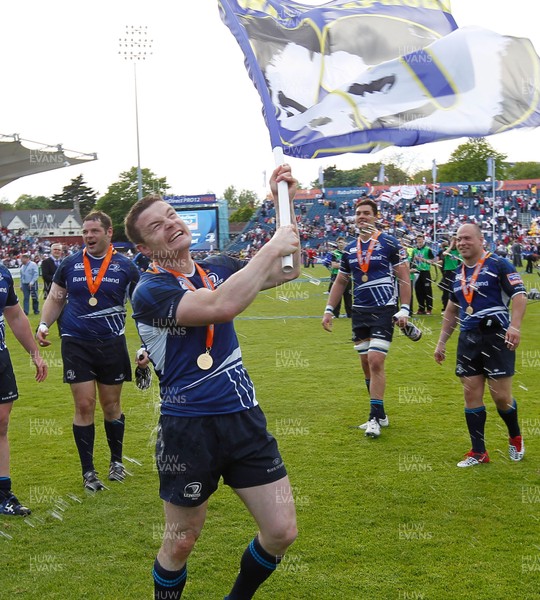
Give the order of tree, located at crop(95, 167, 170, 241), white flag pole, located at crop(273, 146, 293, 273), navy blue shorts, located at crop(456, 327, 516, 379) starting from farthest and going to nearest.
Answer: tree, located at crop(95, 167, 170, 241) → navy blue shorts, located at crop(456, 327, 516, 379) → white flag pole, located at crop(273, 146, 293, 273)

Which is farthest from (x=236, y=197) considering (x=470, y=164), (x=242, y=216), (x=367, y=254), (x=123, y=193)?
(x=367, y=254)

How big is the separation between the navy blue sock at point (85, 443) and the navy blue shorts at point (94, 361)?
0.45m

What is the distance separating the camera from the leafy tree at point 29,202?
134 metres

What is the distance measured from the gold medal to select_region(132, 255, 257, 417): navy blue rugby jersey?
0.02m

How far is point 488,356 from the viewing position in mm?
5965

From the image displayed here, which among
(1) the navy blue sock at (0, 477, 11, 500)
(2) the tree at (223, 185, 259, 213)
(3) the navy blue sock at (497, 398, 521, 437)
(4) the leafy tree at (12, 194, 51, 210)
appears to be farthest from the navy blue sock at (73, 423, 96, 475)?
(4) the leafy tree at (12, 194, 51, 210)

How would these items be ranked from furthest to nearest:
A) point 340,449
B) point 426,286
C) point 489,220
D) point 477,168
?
point 477,168 → point 489,220 → point 426,286 → point 340,449

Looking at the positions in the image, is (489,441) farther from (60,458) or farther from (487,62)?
(60,458)

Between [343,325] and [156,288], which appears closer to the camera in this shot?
[156,288]

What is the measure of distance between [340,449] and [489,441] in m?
1.54

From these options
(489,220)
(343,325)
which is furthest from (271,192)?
(489,220)

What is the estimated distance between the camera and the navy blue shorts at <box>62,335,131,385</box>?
582 cm

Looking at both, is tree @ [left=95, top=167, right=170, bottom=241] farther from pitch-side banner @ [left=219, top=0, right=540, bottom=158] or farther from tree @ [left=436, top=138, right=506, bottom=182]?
pitch-side banner @ [left=219, top=0, right=540, bottom=158]

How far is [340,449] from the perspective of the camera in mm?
6766
